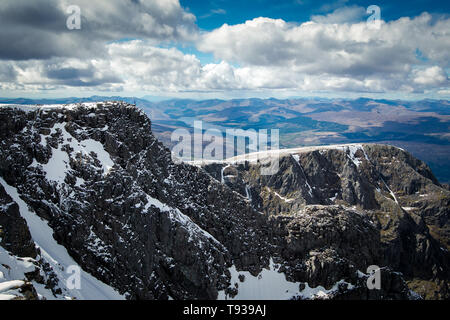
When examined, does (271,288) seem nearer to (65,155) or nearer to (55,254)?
(55,254)

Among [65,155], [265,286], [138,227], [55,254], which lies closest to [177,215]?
[138,227]

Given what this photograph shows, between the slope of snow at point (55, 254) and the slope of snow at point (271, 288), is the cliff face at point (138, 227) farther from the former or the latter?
the slope of snow at point (271, 288)

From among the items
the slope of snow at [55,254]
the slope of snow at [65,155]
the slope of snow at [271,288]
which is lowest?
the slope of snow at [271,288]

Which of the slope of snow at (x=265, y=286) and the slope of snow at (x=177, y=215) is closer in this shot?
the slope of snow at (x=177, y=215)

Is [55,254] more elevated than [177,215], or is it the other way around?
[177,215]

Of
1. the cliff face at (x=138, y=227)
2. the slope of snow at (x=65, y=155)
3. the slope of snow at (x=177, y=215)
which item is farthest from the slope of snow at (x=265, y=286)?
the slope of snow at (x=65, y=155)

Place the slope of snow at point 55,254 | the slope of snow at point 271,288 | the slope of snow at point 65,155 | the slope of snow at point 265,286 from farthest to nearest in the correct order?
the slope of snow at point 271,288 < the slope of snow at point 265,286 < the slope of snow at point 65,155 < the slope of snow at point 55,254
